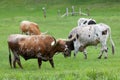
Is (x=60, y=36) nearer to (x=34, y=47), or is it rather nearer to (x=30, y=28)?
(x=30, y=28)

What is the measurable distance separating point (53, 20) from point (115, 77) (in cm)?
3189

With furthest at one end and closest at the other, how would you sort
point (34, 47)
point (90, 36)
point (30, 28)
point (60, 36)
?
point (60, 36)
point (30, 28)
point (90, 36)
point (34, 47)

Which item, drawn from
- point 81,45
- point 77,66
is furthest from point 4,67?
point 81,45

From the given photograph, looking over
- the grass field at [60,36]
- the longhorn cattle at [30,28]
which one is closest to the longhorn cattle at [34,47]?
the grass field at [60,36]

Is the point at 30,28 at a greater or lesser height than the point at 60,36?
greater

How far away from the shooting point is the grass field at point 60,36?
1375 centimetres

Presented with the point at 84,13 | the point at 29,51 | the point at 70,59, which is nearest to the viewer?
the point at 29,51

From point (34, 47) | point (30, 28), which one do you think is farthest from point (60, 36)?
point (34, 47)

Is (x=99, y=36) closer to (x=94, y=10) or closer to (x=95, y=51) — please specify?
(x=95, y=51)

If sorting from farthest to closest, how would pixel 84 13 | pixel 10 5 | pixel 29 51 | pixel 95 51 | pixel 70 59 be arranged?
pixel 10 5 < pixel 84 13 < pixel 95 51 < pixel 70 59 < pixel 29 51

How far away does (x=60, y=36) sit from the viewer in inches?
1241

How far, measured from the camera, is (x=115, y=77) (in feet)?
41.3

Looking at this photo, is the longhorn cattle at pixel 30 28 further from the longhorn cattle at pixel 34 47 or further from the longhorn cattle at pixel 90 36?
the longhorn cattle at pixel 34 47

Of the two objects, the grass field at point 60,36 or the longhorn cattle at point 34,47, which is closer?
the grass field at point 60,36
